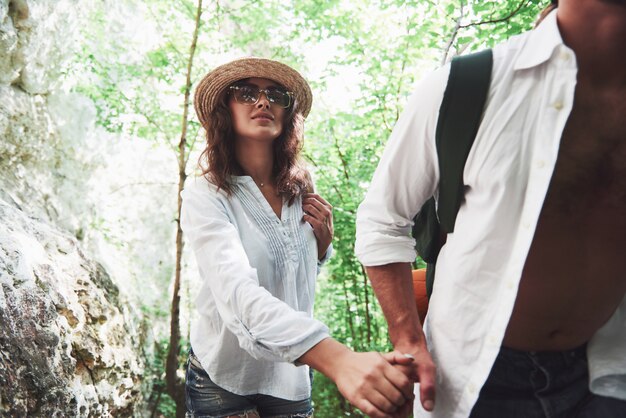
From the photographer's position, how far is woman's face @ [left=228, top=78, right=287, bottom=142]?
2.26m

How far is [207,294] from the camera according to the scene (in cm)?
205

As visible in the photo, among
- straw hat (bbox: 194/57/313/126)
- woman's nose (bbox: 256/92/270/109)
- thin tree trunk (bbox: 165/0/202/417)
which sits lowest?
thin tree trunk (bbox: 165/0/202/417)

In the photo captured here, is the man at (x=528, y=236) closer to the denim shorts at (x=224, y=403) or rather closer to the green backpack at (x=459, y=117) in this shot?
the green backpack at (x=459, y=117)

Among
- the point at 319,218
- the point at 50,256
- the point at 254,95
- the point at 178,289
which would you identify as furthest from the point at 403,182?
the point at 178,289

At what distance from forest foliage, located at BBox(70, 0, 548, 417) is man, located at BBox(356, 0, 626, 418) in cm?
328

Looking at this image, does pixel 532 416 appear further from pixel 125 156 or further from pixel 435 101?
pixel 125 156

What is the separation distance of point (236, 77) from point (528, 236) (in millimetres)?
1623

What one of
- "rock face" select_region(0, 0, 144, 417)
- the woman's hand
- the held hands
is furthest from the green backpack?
"rock face" select_region(0, 0, 144, 417)

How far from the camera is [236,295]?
157cm

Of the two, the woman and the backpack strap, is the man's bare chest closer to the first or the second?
the backpack strap

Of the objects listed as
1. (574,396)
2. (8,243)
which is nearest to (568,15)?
(574,396)

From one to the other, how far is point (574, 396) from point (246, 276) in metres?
0.97

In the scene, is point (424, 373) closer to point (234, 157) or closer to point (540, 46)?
point (540, 46)

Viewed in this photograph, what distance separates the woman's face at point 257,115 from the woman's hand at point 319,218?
1.14ft
